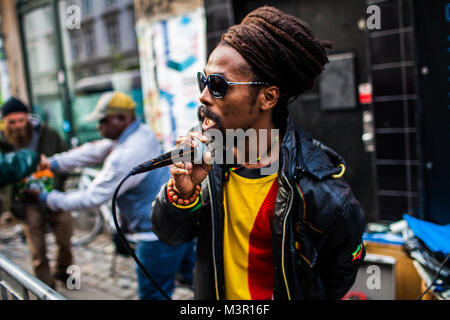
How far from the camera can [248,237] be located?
5.75 ft

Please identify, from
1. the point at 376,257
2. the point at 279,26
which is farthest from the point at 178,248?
the point at 279,26

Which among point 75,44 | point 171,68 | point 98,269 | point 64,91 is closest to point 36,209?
point 98,269

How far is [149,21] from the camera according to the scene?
6305 millimetres

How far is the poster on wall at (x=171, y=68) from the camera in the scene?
5.77m

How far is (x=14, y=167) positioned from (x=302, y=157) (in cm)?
254

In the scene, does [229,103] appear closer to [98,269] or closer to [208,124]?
[208,124]

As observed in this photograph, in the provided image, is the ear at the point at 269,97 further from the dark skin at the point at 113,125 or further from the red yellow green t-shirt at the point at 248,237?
the dark skin at the point at 113,125

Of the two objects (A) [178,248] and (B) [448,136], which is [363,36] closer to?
(B) [448,136]

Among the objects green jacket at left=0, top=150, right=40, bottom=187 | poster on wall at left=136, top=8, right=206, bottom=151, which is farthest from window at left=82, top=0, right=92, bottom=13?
green jacket at left=0, top=150, right=40, bottom=187

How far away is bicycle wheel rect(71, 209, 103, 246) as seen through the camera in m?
6.06

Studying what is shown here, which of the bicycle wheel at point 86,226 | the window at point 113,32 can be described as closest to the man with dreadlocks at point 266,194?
the bicycle wheel at point 86,226

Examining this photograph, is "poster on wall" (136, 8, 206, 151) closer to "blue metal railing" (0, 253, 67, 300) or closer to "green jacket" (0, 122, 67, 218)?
"green jacket" (0, 122, 67, 218)

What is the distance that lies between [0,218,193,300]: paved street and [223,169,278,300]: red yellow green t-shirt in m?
2.45

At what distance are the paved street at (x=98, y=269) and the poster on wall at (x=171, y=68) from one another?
7.14 feet
